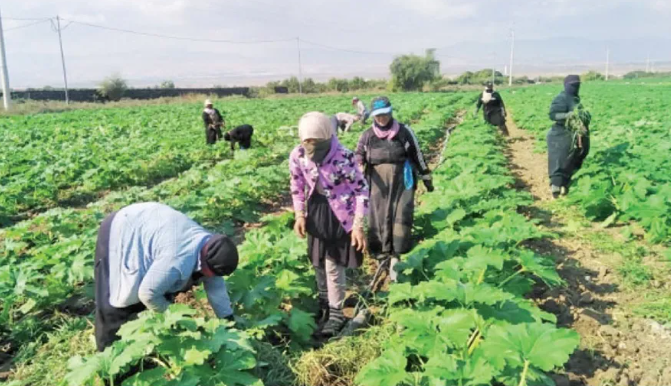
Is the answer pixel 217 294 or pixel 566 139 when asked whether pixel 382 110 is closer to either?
pixel 217 294

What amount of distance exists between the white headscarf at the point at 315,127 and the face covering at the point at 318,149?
2.7 inches

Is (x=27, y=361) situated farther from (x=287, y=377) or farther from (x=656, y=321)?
(x=656, y=321)

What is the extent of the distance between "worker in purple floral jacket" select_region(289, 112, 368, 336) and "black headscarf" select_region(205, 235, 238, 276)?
103cm

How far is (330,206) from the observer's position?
3.95 meters

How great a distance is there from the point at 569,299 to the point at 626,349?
31.8 inches

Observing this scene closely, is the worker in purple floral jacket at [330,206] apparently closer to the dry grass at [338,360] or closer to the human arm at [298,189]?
the human arm at [298,189]

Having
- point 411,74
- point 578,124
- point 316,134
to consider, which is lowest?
point 578,124

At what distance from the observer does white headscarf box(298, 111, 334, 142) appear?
358cm

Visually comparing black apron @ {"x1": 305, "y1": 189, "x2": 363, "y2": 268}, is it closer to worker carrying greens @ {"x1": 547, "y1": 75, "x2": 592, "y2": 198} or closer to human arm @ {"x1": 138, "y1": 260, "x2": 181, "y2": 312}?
human arm @ {"x1": 138, "y1": 260, "x2": 181, "y2": 312}

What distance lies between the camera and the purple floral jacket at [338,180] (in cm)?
381

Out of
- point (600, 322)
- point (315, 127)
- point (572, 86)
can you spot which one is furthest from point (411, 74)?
point (315, 127)

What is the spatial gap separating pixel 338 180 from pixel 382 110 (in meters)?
1.14

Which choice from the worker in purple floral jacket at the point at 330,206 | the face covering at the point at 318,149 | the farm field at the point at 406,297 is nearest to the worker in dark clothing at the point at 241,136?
the farm field at the point at 406,297

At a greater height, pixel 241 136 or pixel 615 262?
pixel 241 136
